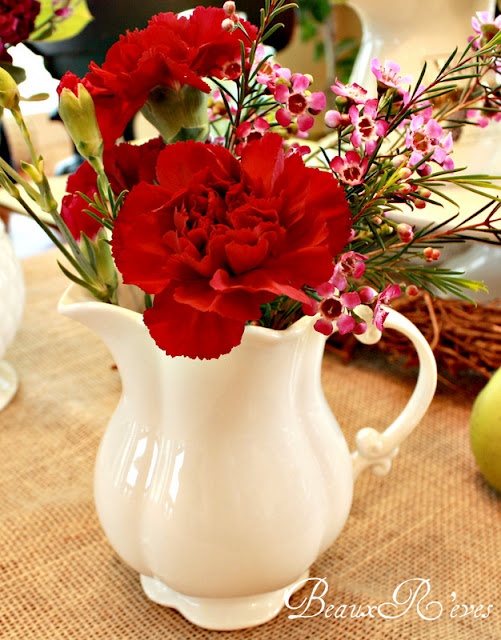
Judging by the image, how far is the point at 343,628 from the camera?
0.44 meters

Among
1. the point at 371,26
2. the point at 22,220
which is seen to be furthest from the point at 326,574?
the point at 22,220

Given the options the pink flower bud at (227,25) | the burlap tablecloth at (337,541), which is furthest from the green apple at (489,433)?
the pink flower bud at (227,25)

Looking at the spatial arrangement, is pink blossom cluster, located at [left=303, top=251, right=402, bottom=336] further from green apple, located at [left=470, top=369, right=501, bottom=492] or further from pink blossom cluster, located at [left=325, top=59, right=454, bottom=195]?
green apple, located at [left=470, top=369, right=501, bottom=492]

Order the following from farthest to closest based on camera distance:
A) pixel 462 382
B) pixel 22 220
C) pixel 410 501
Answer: pixel 22 220 → pixel 462 382 → pixel 410 501

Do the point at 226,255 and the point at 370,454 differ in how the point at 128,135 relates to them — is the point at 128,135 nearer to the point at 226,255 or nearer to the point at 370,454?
the point at 370,454

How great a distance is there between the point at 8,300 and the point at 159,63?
1.42ft

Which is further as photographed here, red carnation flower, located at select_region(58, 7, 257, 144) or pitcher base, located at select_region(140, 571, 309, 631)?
pitcher base, located at select_region(140, 571, 309, 631)

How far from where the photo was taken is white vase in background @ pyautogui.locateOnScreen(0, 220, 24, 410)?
679 mm

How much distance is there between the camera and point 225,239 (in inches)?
11.1

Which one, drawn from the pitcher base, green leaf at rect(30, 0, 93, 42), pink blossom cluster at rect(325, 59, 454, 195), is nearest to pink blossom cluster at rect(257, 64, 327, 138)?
pink blossom cluster at rect(325, 59, 454, 195)

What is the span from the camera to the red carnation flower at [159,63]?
313 mm

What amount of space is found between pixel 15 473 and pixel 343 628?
12.1 inches

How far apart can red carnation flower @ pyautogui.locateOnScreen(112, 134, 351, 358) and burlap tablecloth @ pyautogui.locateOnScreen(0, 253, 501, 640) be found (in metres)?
0.24

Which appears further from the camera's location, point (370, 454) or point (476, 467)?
point (476, 467)
